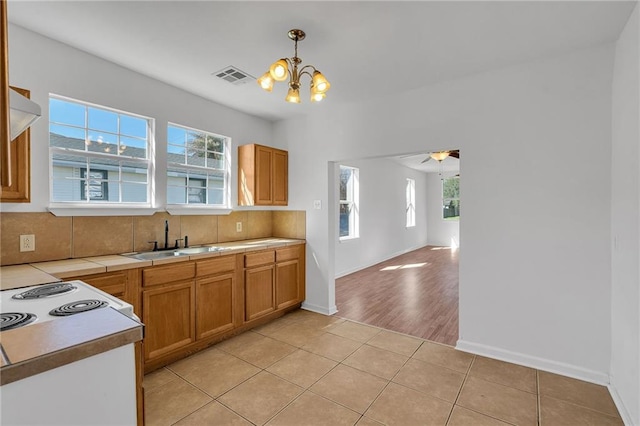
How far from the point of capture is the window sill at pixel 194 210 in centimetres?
328

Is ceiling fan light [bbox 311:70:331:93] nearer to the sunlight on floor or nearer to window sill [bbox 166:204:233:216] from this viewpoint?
window sill [bbox 166:204:233:216]

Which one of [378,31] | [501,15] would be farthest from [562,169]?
[378,31]

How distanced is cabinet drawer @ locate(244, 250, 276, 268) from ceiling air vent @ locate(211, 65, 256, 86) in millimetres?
1846

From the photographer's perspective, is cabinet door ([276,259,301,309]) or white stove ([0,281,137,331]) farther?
cabinet door ([276,259,301,309])

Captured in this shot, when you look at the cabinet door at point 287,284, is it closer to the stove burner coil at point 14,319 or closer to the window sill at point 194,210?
the window sill at point 194,210

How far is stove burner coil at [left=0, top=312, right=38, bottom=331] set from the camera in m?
1.14

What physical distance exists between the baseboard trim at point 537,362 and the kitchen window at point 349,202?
352 cm

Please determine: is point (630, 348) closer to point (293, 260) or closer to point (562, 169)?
point (562, 169)

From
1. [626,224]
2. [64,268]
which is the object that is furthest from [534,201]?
[64,268]

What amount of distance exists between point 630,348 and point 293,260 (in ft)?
10.3

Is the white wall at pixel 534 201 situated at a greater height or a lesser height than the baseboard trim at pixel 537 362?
greater

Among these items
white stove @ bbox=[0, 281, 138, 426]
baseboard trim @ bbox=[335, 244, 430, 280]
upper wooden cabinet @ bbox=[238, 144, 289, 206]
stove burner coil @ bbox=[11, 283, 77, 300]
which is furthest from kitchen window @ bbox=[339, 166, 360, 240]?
white stove @ bbox=[0, 281, 138, 426]

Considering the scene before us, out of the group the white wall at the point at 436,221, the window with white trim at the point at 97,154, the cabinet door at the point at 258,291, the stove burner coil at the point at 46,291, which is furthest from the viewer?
the white wall at the point at 436,221

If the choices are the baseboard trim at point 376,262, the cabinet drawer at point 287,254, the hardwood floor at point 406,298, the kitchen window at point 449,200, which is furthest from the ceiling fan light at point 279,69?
the kitchen window at point 449,200
